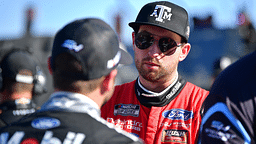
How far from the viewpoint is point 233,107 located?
1.33 metres

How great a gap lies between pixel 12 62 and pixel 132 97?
1.79 m

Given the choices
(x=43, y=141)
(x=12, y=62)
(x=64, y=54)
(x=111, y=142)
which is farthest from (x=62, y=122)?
(x=12, y=62)

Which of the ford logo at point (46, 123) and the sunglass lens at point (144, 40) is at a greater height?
the sunglass lens at point (144, 40)

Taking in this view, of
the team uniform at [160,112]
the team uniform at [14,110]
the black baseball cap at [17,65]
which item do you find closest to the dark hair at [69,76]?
the team uniform at [160,112]

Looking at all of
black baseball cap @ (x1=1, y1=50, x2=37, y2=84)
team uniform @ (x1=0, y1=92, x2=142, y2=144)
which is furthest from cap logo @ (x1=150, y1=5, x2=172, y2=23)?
black baseball cap @ (x1=1, y1=50, x2=37, y2=84)

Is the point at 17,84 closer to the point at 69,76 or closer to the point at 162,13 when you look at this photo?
the point at 162,13

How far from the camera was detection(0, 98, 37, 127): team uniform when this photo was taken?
10.5 feet

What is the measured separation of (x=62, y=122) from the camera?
57.6 inches

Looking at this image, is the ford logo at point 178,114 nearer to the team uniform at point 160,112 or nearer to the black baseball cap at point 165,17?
the team uniform at point 160,112

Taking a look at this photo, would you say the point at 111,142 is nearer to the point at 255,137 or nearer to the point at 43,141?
the point at 43,141

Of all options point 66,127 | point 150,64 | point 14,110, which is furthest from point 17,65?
point 66,127

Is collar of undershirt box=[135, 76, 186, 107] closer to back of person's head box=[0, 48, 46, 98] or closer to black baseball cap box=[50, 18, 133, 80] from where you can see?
black baseball cap box=[50, 18, 133, 80]

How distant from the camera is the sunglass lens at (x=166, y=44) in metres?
2.68

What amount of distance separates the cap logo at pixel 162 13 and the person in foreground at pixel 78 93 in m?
1.03
